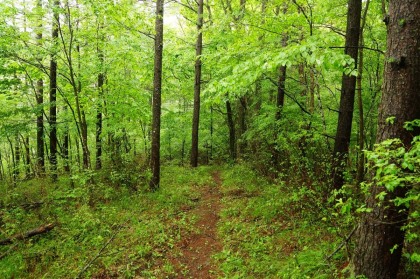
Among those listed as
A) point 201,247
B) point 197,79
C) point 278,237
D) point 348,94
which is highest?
point 197,79

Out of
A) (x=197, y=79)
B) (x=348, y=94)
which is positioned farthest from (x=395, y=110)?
(x=197, y=79)

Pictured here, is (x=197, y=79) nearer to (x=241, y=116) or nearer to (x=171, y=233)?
(x=241, y=116)

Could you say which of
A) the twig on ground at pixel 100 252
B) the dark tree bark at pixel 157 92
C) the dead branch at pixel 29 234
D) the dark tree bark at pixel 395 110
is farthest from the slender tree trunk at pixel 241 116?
the dark tree bark at pixel 395 110

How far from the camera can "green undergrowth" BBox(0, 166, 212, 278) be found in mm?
5785

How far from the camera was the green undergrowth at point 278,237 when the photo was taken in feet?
15.2

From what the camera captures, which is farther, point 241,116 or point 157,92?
point 241,116

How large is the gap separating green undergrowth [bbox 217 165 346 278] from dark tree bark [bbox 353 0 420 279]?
2.28ft

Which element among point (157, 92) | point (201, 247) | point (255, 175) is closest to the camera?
point (201, 247)

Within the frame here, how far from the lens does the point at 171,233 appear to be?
7.05 metres

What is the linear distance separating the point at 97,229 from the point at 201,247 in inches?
112

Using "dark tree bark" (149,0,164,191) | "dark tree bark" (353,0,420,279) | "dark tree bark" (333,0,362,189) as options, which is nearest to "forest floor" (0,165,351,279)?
"dark tree bark" (353,0,420,279)

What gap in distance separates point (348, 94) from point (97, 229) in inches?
270

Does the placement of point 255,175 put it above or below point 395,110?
below

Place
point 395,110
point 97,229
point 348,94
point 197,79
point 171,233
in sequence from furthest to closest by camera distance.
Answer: point 197,79 < point 97,229 < point 171,233 < point 348,94 < point 395,110
